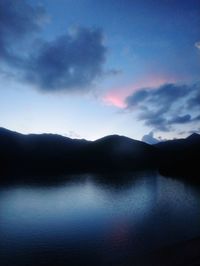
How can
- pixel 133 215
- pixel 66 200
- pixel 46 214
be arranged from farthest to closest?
pixel 66 200, pixel 46 214, pixel 133 215

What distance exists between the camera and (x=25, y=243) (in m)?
30.8

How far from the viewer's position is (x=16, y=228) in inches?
1487

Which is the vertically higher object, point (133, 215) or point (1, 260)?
point (133, 215)

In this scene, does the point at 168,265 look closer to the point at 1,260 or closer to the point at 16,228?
the point at 1,260

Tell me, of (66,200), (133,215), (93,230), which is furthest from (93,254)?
(66,200)

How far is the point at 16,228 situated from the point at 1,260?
13.3m

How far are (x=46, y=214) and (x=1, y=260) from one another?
2417 cm

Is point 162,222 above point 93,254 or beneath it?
above

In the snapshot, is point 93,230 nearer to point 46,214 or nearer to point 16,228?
point 16,228

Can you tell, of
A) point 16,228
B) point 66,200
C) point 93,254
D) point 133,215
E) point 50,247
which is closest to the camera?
point 93,254

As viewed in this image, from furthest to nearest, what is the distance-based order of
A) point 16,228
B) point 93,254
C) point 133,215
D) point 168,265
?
point 133,215, point 16,228, point 93,254, point 168,265

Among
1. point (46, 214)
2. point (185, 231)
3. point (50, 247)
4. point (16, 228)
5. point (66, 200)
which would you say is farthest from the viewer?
point (66, 200)

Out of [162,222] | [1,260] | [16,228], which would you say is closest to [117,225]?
[162,222]

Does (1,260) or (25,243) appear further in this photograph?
(25,243)
